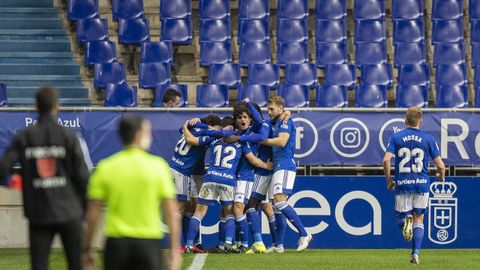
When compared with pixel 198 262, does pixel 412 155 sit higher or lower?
higher

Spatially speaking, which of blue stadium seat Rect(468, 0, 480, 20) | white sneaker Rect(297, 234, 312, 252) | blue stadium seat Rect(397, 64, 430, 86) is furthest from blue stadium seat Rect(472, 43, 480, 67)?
white sneaker Rect(297, 234, 312, 252)

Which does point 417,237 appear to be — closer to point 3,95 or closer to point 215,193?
point 215,193

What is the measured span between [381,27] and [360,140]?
6272 millimetres

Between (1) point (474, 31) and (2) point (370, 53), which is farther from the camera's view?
(1) point (474, 31)

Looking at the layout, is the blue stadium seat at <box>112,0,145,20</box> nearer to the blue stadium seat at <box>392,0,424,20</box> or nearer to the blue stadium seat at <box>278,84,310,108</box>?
the blue stadium seat at <box>278,84,310,108</box>

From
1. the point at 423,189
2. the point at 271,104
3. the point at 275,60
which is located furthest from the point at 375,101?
the point at 423,189

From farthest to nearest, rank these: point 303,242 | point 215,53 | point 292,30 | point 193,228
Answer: point 292,30
point 215,53
point 303,242
point 193,228

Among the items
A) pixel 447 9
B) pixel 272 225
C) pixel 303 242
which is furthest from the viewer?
pixel 447 9

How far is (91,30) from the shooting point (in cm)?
2192

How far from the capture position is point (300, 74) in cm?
2075

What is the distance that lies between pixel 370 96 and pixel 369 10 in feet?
8.69

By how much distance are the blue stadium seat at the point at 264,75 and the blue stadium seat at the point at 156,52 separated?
146 cm

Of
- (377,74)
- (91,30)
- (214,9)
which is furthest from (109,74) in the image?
(377,74)

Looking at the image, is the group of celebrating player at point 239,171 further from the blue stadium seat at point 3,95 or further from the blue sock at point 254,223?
the blue stadium seat at point 3,95
